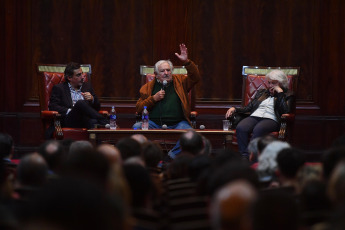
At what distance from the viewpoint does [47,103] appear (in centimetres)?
621

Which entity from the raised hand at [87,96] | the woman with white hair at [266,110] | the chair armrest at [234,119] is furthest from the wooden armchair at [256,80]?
the raised hand at [87,96]

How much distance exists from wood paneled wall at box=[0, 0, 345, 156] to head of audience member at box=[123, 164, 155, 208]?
486cm

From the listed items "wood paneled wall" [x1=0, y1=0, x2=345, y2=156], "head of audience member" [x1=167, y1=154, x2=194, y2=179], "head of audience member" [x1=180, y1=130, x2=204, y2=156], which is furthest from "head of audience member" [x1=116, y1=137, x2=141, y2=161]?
"wood paneled wall" [x1=0, y1=0, x2=345, y2=156]

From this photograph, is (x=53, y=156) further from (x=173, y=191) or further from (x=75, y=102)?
(x=75, y=102)

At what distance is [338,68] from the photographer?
7074mm

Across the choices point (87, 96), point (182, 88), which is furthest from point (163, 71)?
point (87, 96)

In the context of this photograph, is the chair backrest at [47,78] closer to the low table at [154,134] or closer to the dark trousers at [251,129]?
the low table at [154,134]

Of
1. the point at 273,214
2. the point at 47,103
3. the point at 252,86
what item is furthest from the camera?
the point at 252,86

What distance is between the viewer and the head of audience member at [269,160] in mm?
3104

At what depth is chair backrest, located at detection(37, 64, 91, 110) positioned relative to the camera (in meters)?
6.20

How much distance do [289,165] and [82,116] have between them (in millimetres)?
3431

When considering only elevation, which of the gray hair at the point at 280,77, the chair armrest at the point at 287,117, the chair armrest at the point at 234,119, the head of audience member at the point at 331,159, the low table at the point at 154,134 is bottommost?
the low table at the point at 154,134

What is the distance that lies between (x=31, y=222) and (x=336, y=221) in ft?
2.32

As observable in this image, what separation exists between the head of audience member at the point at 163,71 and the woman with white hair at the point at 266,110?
2.31 feet
